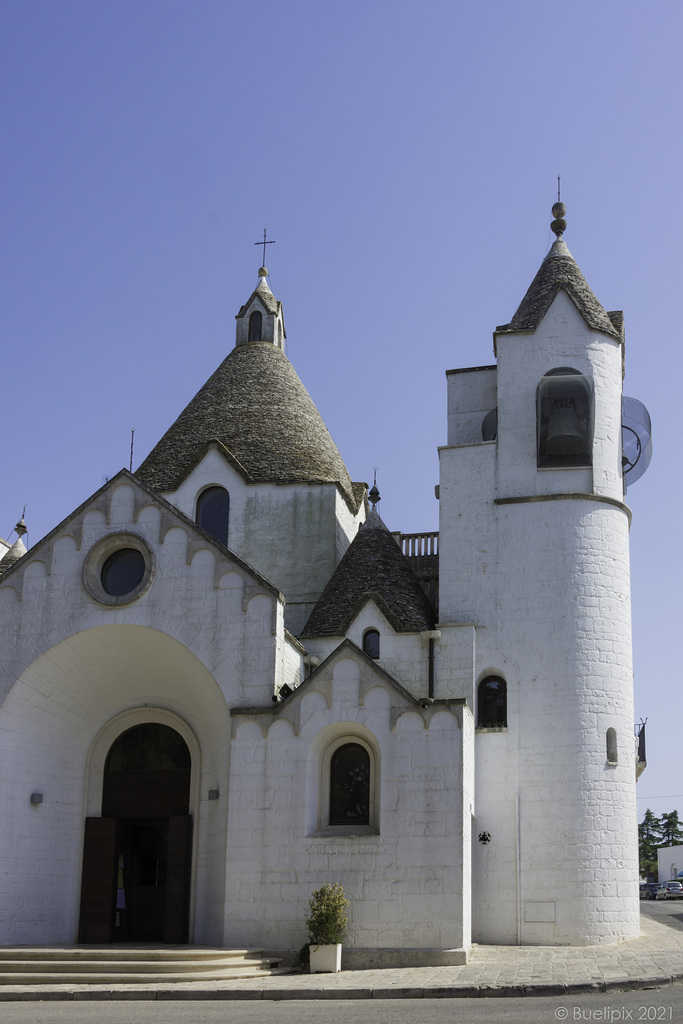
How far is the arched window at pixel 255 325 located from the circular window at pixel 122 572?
13.5 metres

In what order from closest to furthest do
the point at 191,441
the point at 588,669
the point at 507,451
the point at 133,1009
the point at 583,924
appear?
the point at 133,1009 < the point at 583,924 < the point at 588,669 < the point at 507,451 < the point at 191,441

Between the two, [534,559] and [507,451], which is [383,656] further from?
[507,451]

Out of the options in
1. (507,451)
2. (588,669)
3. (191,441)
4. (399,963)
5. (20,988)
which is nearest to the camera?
(20,988)

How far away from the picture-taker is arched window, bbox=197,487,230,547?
29625 millimetres

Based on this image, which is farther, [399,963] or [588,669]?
[588,669]

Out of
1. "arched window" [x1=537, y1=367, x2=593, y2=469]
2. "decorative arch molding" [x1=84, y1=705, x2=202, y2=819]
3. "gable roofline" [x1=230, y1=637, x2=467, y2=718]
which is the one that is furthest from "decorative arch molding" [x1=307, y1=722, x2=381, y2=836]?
"arched window" [x1=537, y1=367, x2=593, y2=469]

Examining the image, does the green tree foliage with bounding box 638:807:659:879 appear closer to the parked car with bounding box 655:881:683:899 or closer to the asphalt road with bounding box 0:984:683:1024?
the parked car with bounding box 655:881:683:899

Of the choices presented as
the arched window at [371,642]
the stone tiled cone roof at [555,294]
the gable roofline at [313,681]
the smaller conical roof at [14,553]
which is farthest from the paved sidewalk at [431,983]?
the smaller conical roof at [14,553]

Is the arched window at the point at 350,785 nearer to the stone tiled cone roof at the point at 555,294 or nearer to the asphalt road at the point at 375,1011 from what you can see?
the asphalt road at the point at 375,1011

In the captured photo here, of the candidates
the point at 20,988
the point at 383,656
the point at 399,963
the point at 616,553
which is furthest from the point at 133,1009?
the point at 616,553

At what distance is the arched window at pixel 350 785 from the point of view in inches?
830

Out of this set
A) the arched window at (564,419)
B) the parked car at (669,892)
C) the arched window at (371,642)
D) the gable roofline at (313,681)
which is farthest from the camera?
the parked car at (669,892)

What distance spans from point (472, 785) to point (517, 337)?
10.8 m

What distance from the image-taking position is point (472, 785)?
22844 mm
